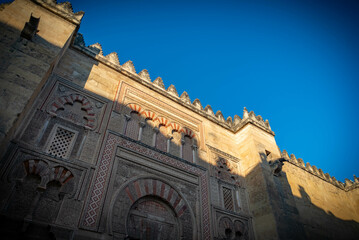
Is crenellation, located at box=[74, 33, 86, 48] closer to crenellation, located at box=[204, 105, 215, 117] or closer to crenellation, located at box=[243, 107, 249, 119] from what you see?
crenellation, located at box=[204, 105, 215, 117]

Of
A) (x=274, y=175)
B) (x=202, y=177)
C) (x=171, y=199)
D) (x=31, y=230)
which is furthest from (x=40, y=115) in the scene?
(x=274, y=175)

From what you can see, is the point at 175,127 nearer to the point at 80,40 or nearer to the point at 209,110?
the point at 209,110

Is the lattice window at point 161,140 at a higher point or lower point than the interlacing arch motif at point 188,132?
lower

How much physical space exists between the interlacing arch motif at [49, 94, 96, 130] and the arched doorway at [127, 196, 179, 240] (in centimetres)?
201

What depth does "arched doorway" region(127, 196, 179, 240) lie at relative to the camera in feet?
15.2

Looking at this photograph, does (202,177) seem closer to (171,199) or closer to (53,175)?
(171,199)

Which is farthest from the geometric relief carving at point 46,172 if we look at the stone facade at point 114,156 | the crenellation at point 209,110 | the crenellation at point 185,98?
the crenellation at point 209,110

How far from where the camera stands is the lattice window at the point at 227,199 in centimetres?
646

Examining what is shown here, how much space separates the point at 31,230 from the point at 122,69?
15.2 ft

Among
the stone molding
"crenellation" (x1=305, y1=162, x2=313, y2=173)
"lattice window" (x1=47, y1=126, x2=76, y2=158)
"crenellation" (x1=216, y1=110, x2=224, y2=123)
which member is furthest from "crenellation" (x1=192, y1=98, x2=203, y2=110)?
"crenellation" (x1=305, y1=162, x2=313, y2=173)

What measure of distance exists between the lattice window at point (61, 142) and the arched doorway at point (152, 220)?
1733 mm

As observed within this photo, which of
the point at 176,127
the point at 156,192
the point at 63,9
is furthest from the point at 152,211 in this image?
the point at 63,9

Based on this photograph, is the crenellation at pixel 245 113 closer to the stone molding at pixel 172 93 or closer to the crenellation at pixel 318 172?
the stone molding at pixel 172 93

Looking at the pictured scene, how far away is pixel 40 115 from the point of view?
4.74 metres
